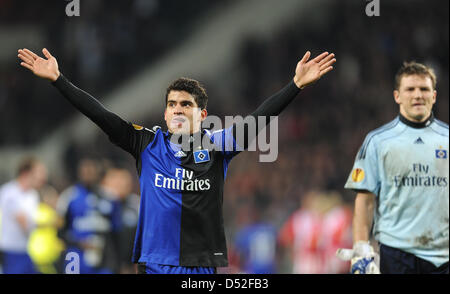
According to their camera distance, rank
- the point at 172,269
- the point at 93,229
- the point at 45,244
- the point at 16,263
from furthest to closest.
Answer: the point at 45,244 < the point at 16,263 < the point at 93,229 < the point at 172,269

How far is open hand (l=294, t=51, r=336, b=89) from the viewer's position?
507 cm

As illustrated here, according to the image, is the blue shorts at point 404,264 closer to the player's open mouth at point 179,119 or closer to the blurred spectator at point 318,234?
the player's open mouth at point 179,119

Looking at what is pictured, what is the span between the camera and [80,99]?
16.3 ft

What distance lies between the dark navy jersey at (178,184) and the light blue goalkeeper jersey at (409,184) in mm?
1421

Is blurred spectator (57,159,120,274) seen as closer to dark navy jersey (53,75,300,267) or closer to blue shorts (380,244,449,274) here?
blue shorts (380,244,449,274)

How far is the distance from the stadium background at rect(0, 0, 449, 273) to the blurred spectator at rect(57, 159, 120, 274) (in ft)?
12.5

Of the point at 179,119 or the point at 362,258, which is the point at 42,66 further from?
the point at 362,258

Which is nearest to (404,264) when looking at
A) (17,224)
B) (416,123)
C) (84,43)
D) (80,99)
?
(416,123)

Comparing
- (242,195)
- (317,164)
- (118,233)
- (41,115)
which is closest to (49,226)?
(118,233)

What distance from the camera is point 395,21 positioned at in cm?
1605

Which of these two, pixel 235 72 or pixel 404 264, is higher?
pixel 235 72

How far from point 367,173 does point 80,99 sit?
242 cm

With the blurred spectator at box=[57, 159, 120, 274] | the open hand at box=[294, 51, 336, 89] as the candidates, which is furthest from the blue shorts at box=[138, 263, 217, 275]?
the blurred spectator at box=[57, 159, 120, 274]
